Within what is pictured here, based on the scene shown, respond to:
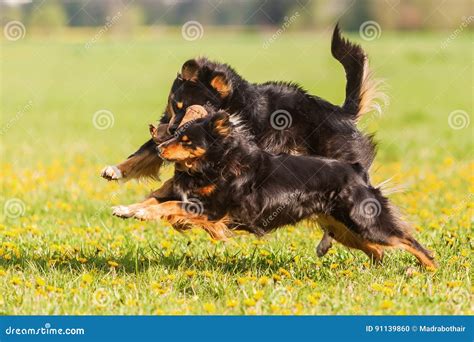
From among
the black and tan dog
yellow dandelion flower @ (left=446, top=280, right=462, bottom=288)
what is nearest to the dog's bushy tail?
the black and tan dog

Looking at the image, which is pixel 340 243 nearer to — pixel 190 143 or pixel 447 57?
pixel 190 143

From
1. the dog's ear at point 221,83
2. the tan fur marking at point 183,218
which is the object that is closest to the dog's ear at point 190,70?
the dog's ear at point 221,83

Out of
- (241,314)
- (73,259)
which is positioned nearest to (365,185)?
(241,314)

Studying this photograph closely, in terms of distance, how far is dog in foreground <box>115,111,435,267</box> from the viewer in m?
4.95

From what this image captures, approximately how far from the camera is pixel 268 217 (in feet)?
17.1

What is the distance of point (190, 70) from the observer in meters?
5.55

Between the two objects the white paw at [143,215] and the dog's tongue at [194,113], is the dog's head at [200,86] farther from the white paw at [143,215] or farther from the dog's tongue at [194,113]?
the white paw at [143,215]

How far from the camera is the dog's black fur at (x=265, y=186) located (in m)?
4.98

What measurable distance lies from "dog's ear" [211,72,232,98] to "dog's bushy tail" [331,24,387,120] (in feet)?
3.46

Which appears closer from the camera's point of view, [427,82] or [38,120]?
[38,120]

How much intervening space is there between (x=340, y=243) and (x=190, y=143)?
5.52ft

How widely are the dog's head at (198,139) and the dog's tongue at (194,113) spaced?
0.08 meters

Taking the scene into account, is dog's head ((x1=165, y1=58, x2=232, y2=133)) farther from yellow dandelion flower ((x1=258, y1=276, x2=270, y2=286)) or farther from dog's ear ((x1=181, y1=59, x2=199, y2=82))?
yellow dandelion flower ((x1=258, y1=276, x2=270, y2=286))

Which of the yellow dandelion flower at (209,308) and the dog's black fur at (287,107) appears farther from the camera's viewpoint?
the dog's black fur at (287,107)
